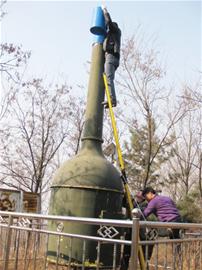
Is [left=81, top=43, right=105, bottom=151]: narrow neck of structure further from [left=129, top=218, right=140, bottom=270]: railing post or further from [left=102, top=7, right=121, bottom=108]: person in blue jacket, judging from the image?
[left=129, top=218, right=140, bottom=270]: railing post

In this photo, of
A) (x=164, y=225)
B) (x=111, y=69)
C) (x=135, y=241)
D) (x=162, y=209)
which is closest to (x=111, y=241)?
(x=135, y=241)

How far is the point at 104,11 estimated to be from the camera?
7031 mm

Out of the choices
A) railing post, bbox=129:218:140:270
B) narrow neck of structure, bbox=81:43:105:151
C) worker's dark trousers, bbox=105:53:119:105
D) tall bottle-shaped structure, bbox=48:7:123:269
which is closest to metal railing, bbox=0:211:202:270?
railing post, bbox=129:218:140:270

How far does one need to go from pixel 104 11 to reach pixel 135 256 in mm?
5572

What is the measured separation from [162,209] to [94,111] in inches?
91.5

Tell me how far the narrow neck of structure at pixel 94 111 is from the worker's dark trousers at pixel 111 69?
0.44ft

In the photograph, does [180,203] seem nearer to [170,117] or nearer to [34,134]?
[170,117]

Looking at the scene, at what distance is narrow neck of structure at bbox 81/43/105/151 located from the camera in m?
6.44

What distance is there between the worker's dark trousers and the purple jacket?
2102 mm

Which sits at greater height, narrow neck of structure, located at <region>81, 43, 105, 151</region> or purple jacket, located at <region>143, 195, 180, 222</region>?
narrow neck of structure, located at <region>81, 43, 105, 151</region>

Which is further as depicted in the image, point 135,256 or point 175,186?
point 175,186

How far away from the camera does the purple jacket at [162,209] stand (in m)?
5.78

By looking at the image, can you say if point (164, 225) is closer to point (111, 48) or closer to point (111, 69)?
point (111, 69)

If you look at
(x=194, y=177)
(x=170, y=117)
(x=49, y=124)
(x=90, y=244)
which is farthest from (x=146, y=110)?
(x=194, y=177)
